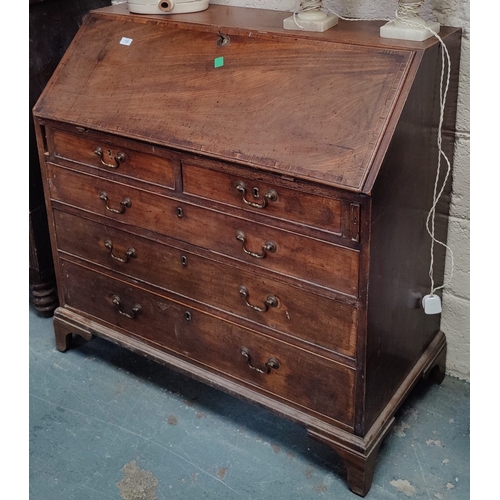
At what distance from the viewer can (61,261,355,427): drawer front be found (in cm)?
219

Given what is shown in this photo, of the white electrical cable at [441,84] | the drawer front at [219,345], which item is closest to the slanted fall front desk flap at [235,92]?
the white electrical cable at [441,84]

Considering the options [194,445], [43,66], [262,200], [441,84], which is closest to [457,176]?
[441,84]

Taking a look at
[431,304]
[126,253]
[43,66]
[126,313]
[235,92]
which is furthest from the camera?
[43,66]

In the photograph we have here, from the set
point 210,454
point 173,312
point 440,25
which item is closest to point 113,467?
point 210,454

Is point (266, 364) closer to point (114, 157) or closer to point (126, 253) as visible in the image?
point (126, 253)

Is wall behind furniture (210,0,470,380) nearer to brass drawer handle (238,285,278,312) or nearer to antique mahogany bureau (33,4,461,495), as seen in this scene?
antique mahogany bureau (33,4,461,495)

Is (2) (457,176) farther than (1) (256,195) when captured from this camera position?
Yes

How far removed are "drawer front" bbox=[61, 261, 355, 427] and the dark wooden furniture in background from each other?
0.27 metres

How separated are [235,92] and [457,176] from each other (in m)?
0.79

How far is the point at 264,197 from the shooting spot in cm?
204

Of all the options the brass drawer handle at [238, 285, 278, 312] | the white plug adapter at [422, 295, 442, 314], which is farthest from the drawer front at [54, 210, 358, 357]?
the white plug adapter at [422, 295, 442, 314]

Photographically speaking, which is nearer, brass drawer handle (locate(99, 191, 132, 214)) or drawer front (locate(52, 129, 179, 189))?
drawer front (locate(52, 129, 179, 189))

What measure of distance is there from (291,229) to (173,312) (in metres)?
0.65

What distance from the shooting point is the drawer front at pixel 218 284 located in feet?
A: 6.85
